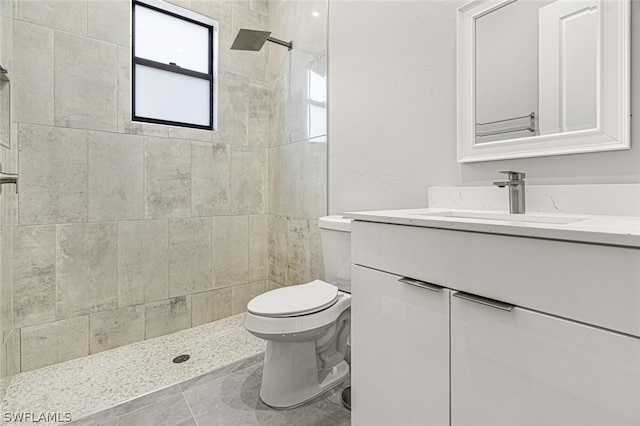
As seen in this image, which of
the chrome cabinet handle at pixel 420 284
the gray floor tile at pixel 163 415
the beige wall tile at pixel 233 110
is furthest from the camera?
the beige wall tile at pixel 233 110

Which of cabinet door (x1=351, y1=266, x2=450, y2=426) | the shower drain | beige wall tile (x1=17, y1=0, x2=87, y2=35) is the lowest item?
the shower drain

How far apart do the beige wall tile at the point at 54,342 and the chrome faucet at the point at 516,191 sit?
2254mm

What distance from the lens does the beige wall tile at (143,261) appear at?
203 centimetres

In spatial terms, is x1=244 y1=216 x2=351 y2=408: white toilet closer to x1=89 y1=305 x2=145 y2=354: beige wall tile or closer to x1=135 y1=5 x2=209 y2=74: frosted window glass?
x1=89 y1=305 x2=145 y2=354: beige wall tile

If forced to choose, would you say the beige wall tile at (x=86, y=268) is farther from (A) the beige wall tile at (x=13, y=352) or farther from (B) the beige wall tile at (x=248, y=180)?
(B) the beige wall tile at (x=248, y=180)

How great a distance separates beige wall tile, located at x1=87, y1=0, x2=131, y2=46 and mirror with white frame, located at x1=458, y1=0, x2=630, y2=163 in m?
1.89

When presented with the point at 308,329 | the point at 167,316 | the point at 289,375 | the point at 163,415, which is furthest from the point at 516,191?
the point at 167,316

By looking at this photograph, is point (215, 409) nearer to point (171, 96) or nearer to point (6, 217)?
point (6, 217)

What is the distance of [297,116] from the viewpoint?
2334 millimetres

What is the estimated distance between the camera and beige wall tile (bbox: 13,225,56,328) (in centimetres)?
171

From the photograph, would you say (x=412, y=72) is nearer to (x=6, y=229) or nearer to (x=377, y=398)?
(x=377, y=398)

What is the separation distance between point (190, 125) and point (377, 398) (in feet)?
6.81

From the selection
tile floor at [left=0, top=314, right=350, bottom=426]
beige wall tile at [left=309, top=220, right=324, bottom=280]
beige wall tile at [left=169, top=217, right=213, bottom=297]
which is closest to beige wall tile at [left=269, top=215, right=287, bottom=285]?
beige wall tile at [left=309, top=220, right=324, bottom=280]

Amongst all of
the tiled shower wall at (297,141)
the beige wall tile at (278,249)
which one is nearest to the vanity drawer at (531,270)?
the tiled shower wall at (297,141)
